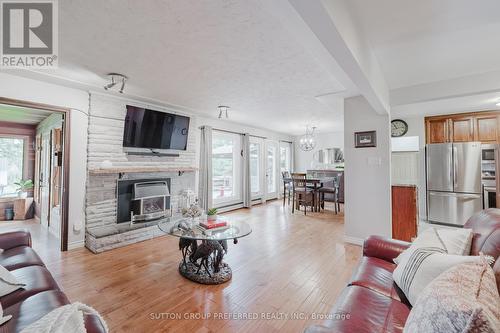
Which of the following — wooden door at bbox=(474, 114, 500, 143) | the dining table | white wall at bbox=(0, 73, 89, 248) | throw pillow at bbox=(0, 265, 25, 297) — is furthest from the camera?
the dining table

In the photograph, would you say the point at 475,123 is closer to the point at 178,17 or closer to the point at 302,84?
the point at 302,84

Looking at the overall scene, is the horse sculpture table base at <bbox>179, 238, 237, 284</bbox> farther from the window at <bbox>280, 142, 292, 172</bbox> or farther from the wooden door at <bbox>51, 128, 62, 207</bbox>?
the window at <bbox>280, 142, 292, 172</bbox>

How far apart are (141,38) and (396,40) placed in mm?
2363

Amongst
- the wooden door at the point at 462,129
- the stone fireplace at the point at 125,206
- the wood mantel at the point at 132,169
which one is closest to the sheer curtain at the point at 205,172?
the wood mantel at the point at 132,169

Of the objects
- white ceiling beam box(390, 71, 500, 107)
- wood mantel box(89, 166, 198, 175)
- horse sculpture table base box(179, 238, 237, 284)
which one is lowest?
horse sculpture table base box(179, 238, 237, 284)

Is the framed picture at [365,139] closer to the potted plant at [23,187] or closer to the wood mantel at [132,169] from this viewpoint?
the wood mantel at [132,169]

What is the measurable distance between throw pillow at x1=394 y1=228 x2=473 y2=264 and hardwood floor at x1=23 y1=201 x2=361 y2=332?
95 centimetres

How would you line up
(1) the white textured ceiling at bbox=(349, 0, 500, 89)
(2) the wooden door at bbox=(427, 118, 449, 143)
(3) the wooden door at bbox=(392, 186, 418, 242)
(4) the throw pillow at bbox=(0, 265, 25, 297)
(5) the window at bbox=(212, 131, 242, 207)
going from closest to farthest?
(4) the throw pillow at bbox=(0, 265, 25, 297) → (1) the white textured ceiling at bbox=(349, 0, 500, 89) → (3) the wooden door at bbox=(392, 186, 418, 242) → (2) the wooden door at bbox=(427, 118, 449, 143) → (5) the window at bbox=(212, 131, 242, 207)

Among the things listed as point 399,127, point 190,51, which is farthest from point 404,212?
point 190,51

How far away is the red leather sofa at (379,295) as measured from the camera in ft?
3.38

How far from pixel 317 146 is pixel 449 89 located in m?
4.98

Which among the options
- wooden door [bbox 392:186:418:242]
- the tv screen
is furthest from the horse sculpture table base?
wooden door [bbox 392:186:418:242]

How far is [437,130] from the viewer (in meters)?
4.54

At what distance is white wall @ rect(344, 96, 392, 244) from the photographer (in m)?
3.12
